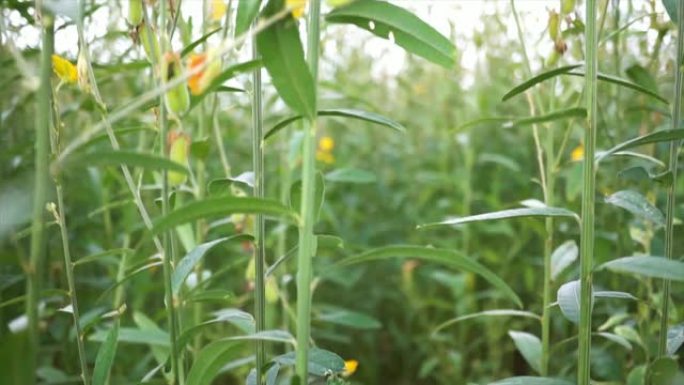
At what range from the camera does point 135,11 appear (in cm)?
92

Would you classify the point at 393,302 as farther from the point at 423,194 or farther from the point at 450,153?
the point at 450,153

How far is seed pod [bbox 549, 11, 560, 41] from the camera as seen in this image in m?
1.21

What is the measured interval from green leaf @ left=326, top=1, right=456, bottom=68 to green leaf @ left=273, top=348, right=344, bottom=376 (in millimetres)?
415

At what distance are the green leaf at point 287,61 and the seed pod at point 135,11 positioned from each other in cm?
24

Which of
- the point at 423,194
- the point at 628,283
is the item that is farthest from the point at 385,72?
the point at 628,283

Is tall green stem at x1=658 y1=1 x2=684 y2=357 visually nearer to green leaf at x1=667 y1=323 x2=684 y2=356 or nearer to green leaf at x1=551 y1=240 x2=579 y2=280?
green leaf at x1=667 y1=323 x2=684 y2=356

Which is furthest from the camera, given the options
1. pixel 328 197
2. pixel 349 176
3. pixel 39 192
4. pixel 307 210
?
pixel 328 197

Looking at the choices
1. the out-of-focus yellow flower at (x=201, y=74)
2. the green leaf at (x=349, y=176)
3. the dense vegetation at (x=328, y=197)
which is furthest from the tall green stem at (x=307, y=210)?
the green leaf at (x=349, y=176)

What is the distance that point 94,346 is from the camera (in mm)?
1944

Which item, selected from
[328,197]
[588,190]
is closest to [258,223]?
[588,190]

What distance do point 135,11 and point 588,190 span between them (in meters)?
0.64

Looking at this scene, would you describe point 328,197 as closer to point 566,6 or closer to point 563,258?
point 563,258

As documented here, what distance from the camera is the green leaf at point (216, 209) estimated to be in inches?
28.0

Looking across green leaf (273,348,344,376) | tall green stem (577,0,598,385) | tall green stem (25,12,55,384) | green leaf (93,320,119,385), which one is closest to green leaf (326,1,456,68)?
tall green stem (577,0,598,385)
